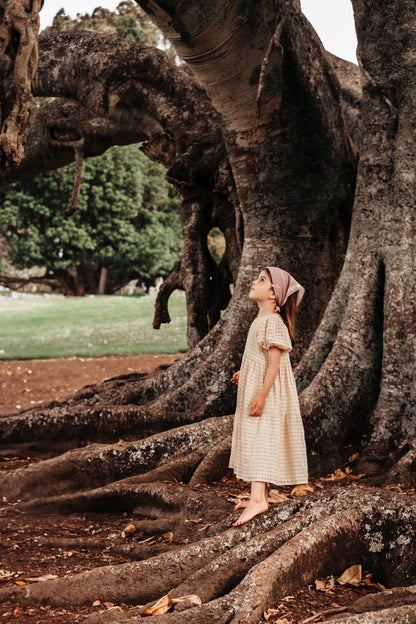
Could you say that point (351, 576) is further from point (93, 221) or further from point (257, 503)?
point (93, 221)

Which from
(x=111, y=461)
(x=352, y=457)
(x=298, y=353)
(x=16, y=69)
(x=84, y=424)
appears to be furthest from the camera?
(x=298, y=353)

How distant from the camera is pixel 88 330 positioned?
64.7 feet

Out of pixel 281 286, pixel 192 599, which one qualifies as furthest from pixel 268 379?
pixel 192 599

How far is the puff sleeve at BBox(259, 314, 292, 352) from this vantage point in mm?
3666

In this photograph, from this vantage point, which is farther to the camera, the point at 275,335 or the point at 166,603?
the point at 275,335

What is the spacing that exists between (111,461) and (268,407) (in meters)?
1.76

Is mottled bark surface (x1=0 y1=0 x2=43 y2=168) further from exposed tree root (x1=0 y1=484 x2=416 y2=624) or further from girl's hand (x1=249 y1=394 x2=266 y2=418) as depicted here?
exposed tree root (x1=0 y1=484 x2=416 y2=624)

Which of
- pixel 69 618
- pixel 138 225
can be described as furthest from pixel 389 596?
pixel 138 225

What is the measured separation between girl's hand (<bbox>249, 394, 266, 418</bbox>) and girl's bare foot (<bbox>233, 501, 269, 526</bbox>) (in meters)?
0.47

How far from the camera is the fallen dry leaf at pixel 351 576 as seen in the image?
3299mm

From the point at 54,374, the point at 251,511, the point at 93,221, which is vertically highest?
the point at 93,221

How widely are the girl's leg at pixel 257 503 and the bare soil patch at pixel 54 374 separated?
6.15 meters

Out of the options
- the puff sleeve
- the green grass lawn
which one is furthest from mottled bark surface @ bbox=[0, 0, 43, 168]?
the green grass lawn

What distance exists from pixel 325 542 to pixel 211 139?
5.07 meters
